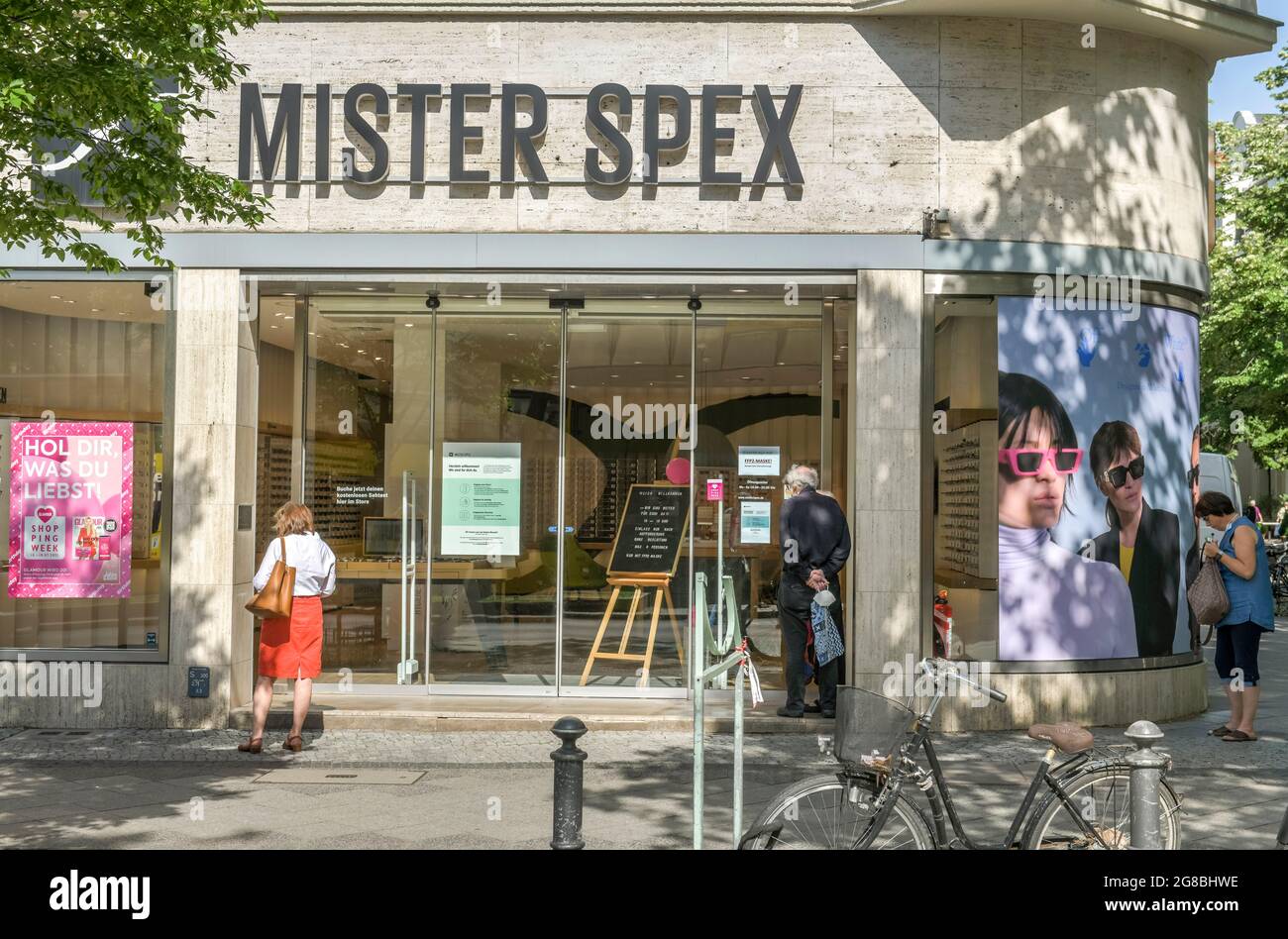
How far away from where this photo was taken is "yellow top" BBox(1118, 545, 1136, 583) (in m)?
11.0

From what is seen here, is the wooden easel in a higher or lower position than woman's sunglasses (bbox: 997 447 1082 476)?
lower

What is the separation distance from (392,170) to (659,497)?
364 cm

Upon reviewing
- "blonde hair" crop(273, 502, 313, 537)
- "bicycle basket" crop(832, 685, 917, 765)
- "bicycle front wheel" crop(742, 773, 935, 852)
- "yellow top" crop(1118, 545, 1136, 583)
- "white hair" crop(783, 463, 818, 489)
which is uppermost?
"white hair" crop(783, 463, 818, 489)

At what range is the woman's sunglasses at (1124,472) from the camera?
11.0 metres

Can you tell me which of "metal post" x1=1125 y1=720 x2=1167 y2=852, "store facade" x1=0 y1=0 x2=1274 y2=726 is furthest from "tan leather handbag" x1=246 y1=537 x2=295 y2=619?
"metal post" x1=1125 y1=720 x2=1167 y2=852

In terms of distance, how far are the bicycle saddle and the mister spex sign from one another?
627cm

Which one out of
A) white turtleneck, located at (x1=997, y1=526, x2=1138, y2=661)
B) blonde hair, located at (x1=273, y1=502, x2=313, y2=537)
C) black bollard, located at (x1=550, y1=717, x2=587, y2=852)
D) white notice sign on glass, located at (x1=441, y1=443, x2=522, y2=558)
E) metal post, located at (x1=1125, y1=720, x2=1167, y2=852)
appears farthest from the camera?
white notice sign on glass, located at (x1=441, y1=443, x2=522, y2=558)

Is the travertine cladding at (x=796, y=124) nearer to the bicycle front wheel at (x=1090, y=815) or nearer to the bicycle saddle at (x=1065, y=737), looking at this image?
the bicycle saddle at (x=1065, y=737)

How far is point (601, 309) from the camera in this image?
1188 centimetres

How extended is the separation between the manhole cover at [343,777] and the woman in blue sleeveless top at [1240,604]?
6.18 m

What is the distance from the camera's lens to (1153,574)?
11.1 metres

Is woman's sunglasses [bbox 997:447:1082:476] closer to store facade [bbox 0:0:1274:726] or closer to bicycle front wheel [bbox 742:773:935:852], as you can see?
store facade [bbox 0:0:1274:726]

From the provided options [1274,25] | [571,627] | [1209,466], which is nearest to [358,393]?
[571,627]
